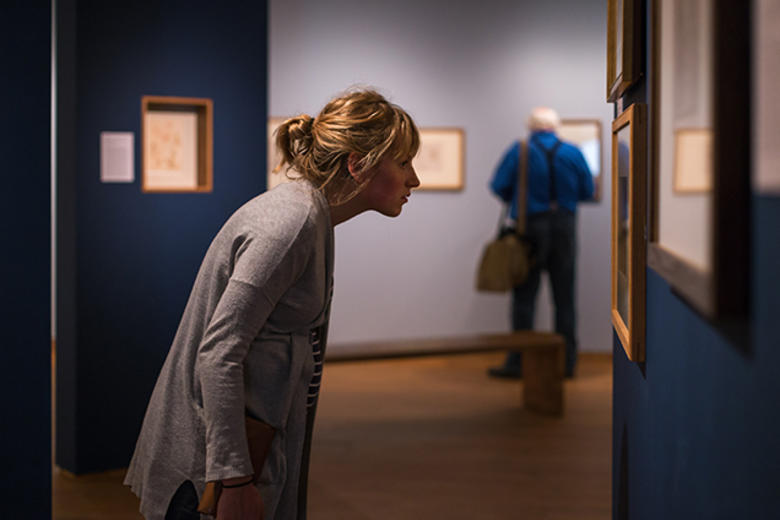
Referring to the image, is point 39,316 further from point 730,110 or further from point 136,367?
point 730,110

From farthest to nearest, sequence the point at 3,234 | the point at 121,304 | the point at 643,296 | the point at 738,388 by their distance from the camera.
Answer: the point at 121,304, the point at 3,234, the point at 643,296, the point at 738,388

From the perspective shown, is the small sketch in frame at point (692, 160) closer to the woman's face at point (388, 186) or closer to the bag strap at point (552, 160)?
the woman's face at point (388, 186)

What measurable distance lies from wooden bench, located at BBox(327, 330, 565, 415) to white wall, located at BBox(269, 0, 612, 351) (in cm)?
192

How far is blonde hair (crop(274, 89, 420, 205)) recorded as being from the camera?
207 centimetres

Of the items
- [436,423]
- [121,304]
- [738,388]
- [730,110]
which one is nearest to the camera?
[730,110]

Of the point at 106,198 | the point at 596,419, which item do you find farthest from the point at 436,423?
the point at 106,198

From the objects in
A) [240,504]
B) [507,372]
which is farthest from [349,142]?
[507,372]

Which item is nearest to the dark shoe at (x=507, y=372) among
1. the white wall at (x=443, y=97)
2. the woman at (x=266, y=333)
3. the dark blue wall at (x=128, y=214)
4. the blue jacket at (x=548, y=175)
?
the white wall at (x=443, y=97)

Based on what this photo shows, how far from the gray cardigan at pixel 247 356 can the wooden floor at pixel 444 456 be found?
231 cm

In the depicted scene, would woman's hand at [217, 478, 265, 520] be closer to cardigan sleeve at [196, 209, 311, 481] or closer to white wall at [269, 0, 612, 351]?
cardigan sleeve at [196, 209, 311, 481]

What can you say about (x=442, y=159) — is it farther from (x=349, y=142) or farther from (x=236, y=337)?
(x=236, y=337)

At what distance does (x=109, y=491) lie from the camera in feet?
14.8

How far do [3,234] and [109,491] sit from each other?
1.66 metres

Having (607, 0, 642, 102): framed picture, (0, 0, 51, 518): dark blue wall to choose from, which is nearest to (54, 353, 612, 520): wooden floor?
(0, 0, 51, 518): dark blue wall
